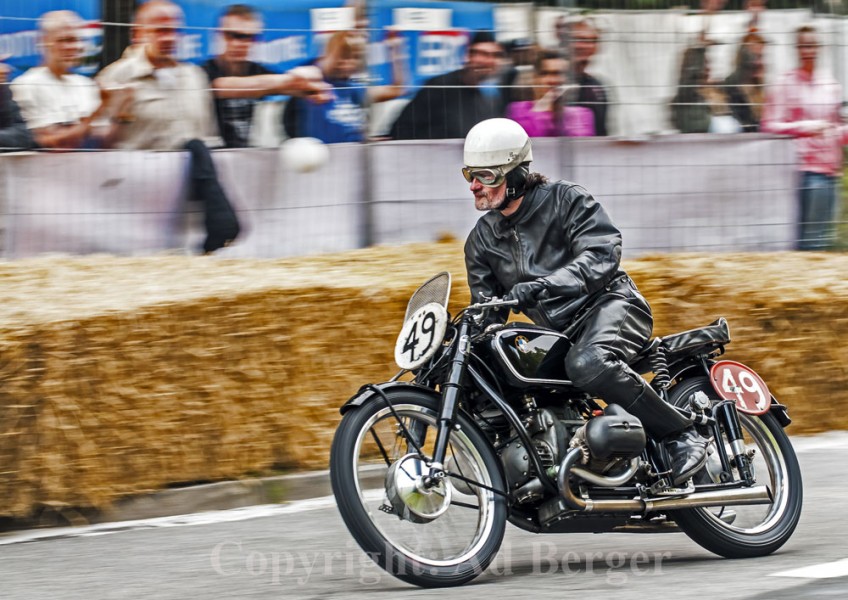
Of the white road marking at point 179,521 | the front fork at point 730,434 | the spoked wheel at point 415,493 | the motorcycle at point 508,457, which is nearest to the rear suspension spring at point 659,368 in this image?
the motorcycle at point 508,457

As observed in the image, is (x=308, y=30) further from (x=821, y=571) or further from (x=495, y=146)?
(x=821, y=571)

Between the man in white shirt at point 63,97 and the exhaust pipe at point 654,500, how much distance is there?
4.64m

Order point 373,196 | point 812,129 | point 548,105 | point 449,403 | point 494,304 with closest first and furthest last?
1. point 449,403
2. point 494,304
3. point 373,196
4. point 548,105
5. point 812,129

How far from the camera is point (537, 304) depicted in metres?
5.73

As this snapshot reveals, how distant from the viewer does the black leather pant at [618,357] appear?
5598 millimetres

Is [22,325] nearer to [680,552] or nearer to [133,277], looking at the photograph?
[133,277]

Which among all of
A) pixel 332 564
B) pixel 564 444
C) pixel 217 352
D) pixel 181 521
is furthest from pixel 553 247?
pixel 181 521

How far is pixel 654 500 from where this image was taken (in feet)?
18.9

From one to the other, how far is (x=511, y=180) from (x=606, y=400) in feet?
3.23

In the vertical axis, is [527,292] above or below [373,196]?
above

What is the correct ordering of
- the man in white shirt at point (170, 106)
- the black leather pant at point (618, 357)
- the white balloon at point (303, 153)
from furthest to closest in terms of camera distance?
the white balloon at point (303, 153) < the man in white shirt at point (170, 106) < the black leather pant at point (618, 357)

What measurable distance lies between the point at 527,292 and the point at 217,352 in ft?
8.19

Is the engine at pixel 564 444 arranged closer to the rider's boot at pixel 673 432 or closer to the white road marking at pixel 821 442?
the rider's boot at pixel 673 432

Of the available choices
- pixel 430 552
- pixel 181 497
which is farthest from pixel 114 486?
pixel 430 552
